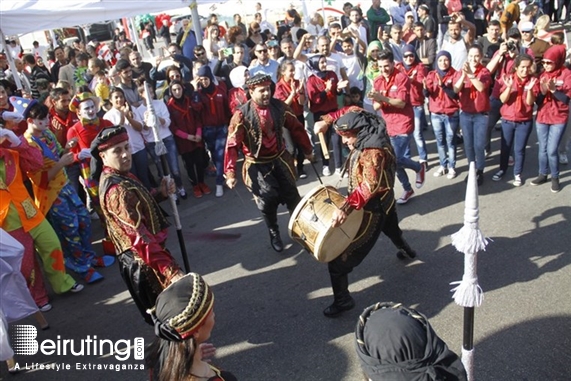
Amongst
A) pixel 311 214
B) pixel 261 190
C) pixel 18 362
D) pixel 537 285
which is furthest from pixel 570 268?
pixel 18 362

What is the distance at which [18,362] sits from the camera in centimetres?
459

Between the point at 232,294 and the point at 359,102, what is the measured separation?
12.7ft

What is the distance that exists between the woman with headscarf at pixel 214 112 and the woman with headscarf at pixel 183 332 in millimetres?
5526

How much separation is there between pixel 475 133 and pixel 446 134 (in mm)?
553

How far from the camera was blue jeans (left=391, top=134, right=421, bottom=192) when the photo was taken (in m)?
6.73

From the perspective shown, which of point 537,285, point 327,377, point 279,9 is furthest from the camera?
point 279,9

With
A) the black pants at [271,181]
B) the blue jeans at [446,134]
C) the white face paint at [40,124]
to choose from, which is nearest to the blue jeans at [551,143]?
the blue jeans at [446,134]

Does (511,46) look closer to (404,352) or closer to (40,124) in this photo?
(40,124)

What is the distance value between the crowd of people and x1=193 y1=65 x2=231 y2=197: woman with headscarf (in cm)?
2

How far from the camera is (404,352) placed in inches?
72.7

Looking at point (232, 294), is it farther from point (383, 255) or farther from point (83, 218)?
point (83, 218)

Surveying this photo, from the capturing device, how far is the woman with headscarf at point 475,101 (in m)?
6.54

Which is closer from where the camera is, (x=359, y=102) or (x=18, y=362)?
(x=18, y=362)

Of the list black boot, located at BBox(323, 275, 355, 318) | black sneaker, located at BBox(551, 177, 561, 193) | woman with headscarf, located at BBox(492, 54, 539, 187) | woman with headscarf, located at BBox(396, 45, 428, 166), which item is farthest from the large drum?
black sneaker, located at BBox(551, 177, 561, 193)
